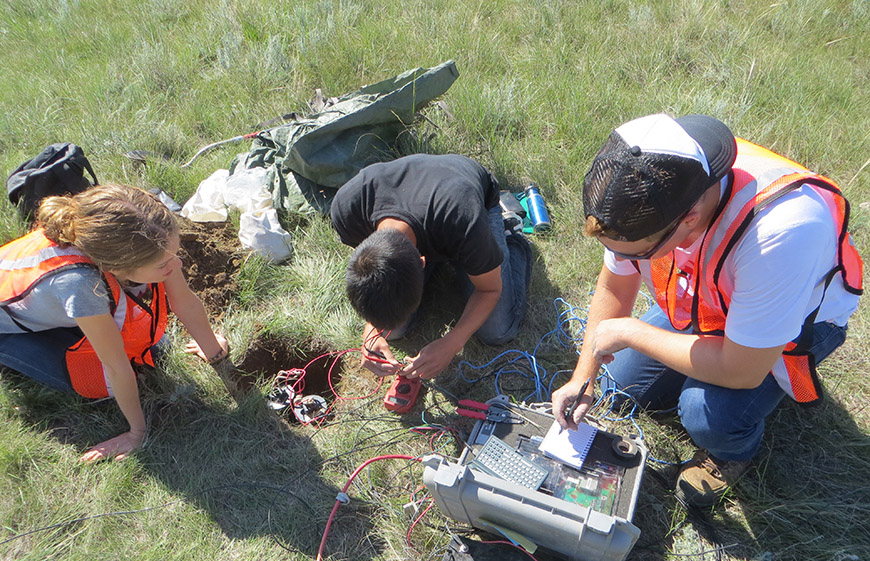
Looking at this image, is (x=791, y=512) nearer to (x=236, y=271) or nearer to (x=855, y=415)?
(x=855, y=415)

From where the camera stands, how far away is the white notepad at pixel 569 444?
2.14 meters

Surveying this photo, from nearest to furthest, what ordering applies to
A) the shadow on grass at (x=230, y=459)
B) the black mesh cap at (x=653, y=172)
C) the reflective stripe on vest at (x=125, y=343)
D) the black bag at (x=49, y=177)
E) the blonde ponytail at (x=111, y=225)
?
the black mesh cap at (x=653, y=172), the blonde ponytail at (x=111, y=225), the shadow on grass at (x=230, y=459), the reflective stripe on vest at (x=125, y=343), the black bag at (x=49, y=177)

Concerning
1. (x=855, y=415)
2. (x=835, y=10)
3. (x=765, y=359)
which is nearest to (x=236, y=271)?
(x=765, y=359)

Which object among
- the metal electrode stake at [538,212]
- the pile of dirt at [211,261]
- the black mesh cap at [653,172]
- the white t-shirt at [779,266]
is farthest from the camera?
the metal electrode stake at [538,212]

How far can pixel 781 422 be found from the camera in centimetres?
256

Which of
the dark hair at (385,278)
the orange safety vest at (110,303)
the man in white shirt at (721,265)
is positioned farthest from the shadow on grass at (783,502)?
the orange safety vest at (110,303)

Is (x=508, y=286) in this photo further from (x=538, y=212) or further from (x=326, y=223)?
(x=326, y=223)

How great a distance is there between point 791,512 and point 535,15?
179 inches

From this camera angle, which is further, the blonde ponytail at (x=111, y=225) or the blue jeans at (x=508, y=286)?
the blue jeans at (x=508, y=286)

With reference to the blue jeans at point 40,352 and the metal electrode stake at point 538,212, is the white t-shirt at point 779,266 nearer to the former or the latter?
the metal electrode stake at point 538,212

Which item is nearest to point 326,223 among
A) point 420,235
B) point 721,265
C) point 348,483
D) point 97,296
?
point 420,235

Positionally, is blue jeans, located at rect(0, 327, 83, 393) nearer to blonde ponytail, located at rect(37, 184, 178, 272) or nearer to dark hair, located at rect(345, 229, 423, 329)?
blonde ponytail, located at rect(37, 184, 178, 272)

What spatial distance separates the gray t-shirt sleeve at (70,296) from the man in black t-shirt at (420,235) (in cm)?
107

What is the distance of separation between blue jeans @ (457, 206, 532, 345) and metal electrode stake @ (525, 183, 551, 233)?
0.97ft
